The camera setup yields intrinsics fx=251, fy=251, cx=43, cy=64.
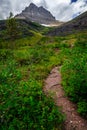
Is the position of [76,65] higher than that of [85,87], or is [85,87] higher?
[76,65]

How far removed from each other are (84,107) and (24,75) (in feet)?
22.7

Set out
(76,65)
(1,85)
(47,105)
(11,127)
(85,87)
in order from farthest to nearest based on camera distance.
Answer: (76,65)
(85,87)
(47,105)
(1,85)
(11,127)

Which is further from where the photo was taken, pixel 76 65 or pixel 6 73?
pixel 76 65

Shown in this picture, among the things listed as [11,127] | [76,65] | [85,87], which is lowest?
[11,127]

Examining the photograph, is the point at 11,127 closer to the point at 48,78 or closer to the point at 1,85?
the point at 1,85

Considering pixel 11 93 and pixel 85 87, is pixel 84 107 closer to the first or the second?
pixel 85 87

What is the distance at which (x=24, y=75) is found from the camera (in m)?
17.0

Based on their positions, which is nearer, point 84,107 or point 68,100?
point 84,107

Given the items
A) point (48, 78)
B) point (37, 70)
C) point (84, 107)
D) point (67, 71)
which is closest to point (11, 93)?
point (84, 107)

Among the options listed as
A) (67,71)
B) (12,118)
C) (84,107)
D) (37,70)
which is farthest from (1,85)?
(37,70)

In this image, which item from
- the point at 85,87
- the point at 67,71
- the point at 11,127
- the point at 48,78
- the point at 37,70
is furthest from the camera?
the point at 37,70

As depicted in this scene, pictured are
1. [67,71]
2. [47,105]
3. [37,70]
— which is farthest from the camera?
[37,70]

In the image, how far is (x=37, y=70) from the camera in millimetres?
18609

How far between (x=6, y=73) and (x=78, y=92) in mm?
4116
